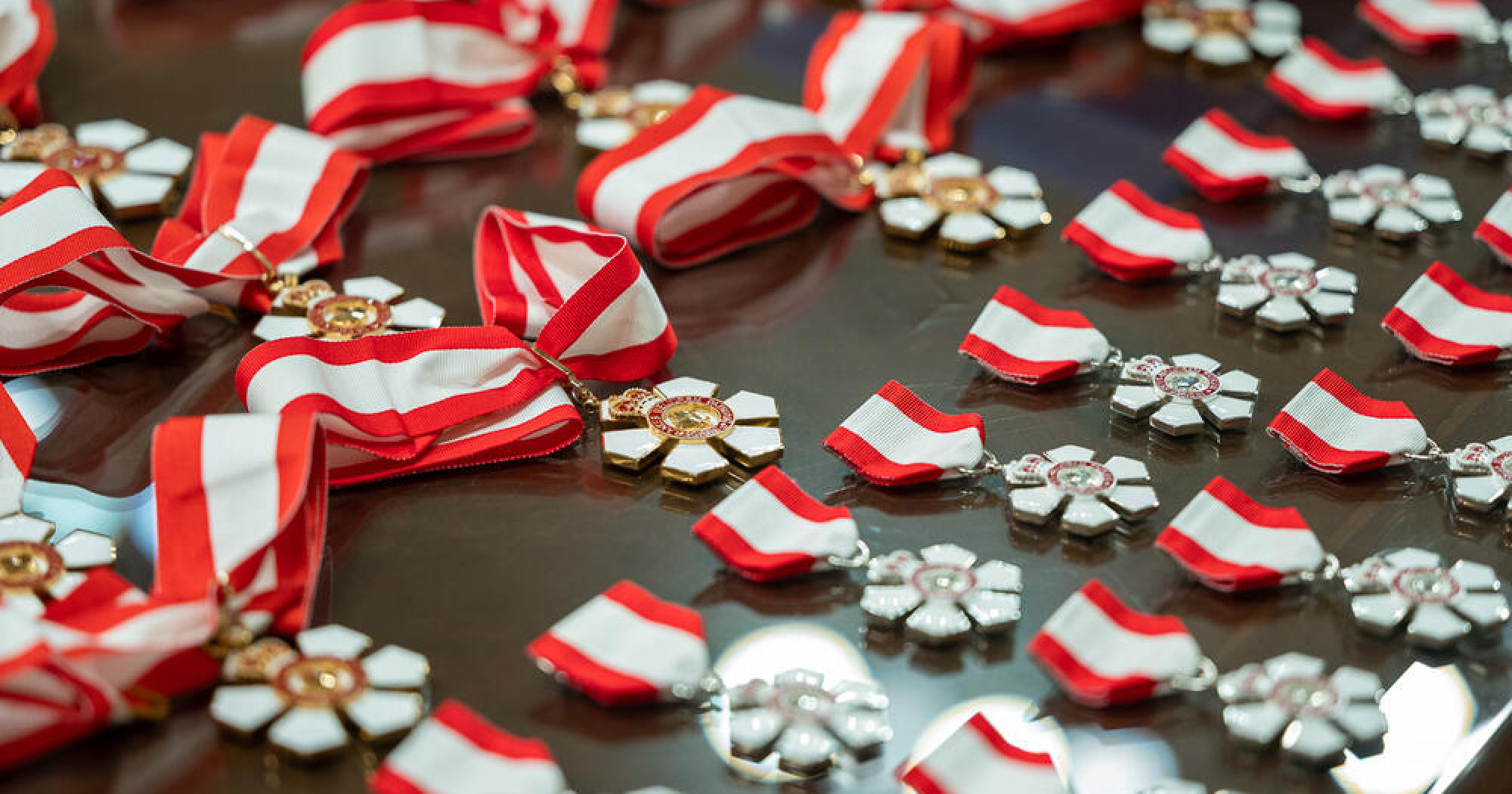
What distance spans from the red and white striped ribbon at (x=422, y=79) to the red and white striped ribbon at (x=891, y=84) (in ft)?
1.13

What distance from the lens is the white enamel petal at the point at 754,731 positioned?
119cm

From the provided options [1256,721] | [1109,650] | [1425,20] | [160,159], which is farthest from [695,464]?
[1425,20]

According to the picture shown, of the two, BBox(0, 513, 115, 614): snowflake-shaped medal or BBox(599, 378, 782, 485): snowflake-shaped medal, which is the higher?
BBox(0, 513, 115, 614): snowflake-shaped medal

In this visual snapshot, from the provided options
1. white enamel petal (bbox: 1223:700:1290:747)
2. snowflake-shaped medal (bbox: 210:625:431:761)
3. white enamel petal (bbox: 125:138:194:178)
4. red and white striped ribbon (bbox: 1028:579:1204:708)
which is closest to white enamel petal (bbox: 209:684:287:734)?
snowflake-shaped medal (bbox: 210:625:431:761)

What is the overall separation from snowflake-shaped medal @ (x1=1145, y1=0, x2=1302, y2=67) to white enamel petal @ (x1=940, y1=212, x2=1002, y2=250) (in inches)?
21.8

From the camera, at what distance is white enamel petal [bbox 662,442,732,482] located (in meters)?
1.46

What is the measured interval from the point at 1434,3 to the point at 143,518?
181cm

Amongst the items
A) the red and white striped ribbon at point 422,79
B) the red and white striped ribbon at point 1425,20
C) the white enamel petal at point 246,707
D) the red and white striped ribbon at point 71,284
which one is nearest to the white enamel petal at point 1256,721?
the white enamel petal at point 246,707

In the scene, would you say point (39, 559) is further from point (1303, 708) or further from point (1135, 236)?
point (1135, 236)

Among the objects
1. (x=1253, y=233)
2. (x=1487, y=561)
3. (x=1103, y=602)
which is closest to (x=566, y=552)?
(x=1103, y=602)

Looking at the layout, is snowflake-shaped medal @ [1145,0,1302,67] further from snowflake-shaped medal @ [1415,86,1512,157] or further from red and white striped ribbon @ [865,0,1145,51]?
snowflake-shaped medal @ [1415,86,1512,157]

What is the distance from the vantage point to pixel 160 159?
76.2 inches

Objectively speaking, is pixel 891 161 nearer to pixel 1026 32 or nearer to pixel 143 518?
pixel 1026 32

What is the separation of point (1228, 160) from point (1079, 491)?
0.68 meters
